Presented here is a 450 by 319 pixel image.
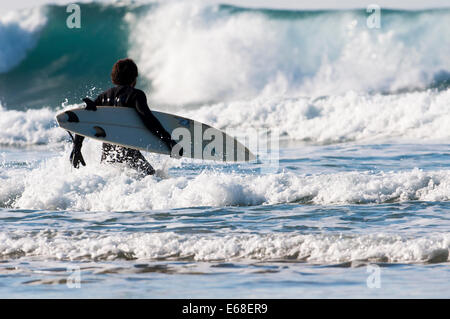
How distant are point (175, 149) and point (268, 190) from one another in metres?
1.07

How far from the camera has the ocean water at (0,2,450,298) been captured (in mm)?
4619

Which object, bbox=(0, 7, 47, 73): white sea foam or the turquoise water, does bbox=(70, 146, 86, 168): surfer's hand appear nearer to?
the turquoise water

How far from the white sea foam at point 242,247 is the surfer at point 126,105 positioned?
1814 mm

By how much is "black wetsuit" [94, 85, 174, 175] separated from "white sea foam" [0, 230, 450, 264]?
183 cm

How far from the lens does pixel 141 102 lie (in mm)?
7031

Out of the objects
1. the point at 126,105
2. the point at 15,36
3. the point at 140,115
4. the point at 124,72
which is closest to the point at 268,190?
the point at 140,115

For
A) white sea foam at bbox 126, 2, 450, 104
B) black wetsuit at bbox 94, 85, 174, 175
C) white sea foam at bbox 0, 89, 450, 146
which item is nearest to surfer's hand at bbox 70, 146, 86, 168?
black wetsuit at bbox 94, 85, 174, 175

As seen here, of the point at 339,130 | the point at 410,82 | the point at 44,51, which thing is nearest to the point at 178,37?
the point at 44,51

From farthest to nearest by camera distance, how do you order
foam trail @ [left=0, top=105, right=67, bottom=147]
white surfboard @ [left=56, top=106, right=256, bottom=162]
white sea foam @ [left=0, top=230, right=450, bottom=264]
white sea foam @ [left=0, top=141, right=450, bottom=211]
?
foam trail @ [left=0, top=105, right=67, bottom=147] → white surfboard @ [left=56, top=106, right=256, bottom=162] → white sea foam @ [left=0, top=141, right=450, bottom=211] → white sea foam @ [left=0, top=230, right=450, bottom=264]

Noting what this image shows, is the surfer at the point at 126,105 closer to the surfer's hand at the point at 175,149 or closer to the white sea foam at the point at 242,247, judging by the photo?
the surfer's hand at the point at 175,149

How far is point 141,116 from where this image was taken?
7195 millimetres

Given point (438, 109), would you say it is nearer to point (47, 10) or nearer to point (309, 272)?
point (309, 272)

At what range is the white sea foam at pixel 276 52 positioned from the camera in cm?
2202

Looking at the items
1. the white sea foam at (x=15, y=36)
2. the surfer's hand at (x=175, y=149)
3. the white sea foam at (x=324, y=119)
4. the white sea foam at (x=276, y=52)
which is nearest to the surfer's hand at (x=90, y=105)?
the surfer's hand at (x=175, y=149)
